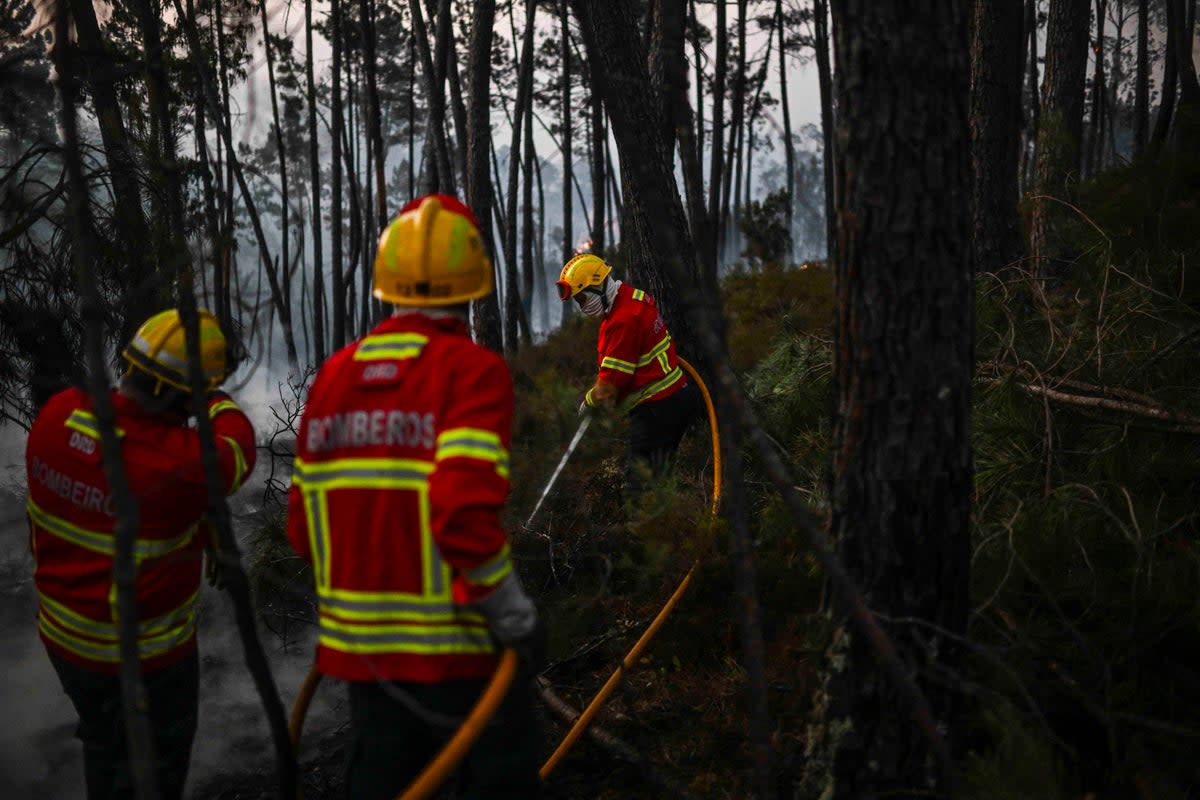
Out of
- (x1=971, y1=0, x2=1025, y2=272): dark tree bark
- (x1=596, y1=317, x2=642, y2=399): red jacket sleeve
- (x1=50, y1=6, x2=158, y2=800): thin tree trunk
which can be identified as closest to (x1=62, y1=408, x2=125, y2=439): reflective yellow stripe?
(x1=50, y1=6, x2=158, y2=800): thin tree trunk

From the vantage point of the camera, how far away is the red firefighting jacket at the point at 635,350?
5.44 m

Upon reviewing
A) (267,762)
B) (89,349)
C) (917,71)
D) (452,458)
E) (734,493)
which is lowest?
(267,762)

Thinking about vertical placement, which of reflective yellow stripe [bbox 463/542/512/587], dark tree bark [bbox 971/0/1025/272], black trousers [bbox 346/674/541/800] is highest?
dark tree bark [bbox 971/0/1025/272]

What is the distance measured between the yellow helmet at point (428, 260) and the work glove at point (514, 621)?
2.51 feet

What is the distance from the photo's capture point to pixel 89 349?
1.73 meters

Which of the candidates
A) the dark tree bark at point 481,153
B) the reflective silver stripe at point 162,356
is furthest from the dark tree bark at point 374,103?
the reflective silver stripe at point 162,356

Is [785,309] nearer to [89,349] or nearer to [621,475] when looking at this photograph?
[621,475]

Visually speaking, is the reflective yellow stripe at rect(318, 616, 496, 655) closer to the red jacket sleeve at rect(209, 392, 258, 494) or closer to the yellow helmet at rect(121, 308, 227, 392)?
the red jacket sleeve at rect(209, 392, 258, 494)

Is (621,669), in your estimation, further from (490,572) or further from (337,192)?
(337,192)

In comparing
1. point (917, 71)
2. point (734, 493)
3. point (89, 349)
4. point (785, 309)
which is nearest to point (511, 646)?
point (734, 493)

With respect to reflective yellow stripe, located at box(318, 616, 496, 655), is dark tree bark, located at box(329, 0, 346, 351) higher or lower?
higher

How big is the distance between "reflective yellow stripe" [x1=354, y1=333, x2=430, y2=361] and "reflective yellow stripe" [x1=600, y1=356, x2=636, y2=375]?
10.7 feet

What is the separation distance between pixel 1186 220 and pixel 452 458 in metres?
4.19

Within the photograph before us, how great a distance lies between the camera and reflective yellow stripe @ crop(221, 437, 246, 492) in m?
2.72
